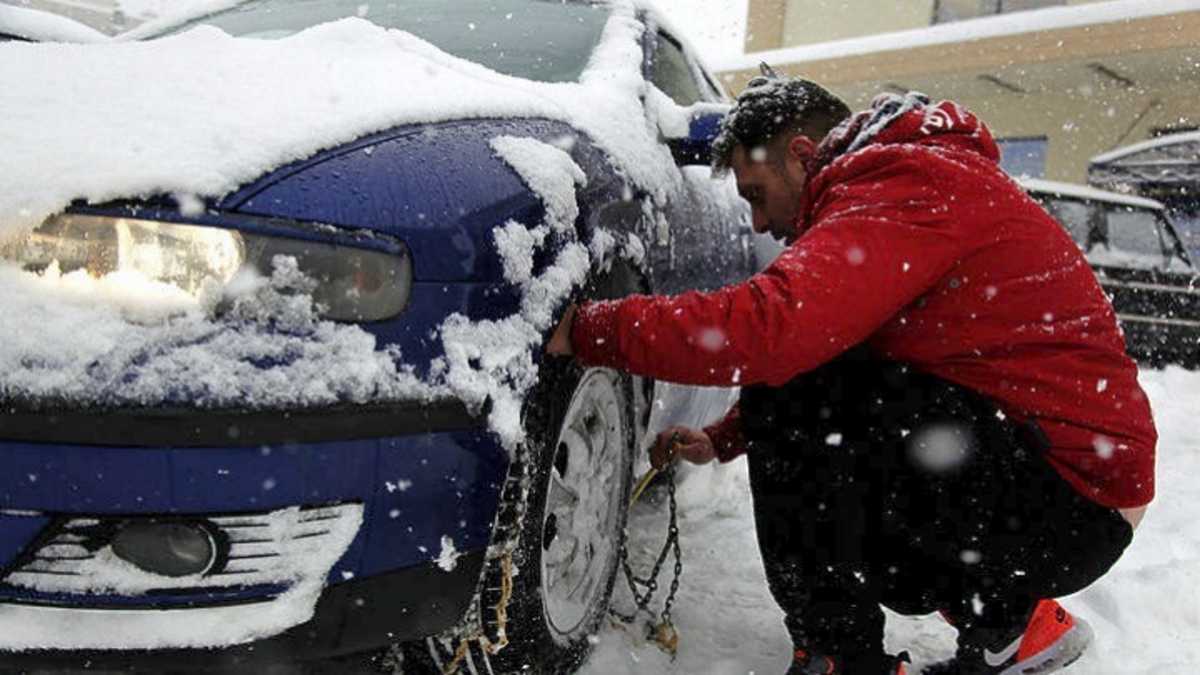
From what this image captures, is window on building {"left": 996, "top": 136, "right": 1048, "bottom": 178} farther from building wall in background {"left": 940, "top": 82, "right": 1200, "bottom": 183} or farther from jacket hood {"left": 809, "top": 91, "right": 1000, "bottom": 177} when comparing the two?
jacket hood {"left": 809, "top": 91, "right": 1000, "bottom": 177}

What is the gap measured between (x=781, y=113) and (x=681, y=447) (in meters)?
0.76

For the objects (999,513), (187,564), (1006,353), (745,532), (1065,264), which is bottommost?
(745,532)

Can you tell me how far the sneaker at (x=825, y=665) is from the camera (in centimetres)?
175

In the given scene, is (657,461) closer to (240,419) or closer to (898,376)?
(898,376)

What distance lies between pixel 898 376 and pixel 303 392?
1.01 m

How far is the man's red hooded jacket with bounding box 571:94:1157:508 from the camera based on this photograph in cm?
144

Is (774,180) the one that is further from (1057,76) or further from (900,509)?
(1057,76)

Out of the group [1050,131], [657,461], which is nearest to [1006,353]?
[657,461]

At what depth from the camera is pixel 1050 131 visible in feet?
42.8

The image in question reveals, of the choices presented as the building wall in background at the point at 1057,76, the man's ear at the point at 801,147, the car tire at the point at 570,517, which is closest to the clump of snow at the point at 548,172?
the car tire at the point at 570,517

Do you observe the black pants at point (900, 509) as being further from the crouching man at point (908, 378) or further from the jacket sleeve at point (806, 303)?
the jacket sleeve at point (806, 303)

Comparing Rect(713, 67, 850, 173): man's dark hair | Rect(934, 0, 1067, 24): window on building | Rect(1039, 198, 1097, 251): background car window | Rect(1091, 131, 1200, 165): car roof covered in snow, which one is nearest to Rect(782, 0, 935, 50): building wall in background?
Rect(934, 0, 1067, 24): window on building

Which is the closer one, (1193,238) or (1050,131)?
(1193,238)

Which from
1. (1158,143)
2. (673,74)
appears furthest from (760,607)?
(1158,143)
